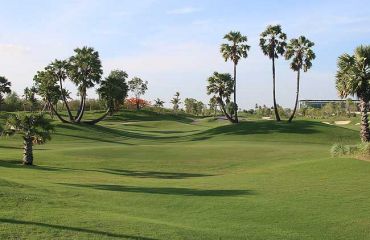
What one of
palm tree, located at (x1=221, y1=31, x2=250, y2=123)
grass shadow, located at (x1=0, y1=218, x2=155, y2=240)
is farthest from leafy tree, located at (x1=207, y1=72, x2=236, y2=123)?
grass shadow, located at (x1=0, y1=218, x2=155, y2=240)

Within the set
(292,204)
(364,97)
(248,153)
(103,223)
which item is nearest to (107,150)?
(248,153)

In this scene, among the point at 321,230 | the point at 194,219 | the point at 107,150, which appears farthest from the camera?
the point at 107,150

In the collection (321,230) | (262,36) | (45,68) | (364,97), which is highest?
(262,36)

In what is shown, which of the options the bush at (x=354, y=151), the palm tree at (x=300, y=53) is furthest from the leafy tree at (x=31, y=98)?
the bush at (x=354, y=151)

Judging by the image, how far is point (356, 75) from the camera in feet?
109

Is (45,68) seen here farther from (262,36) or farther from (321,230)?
(321,230)

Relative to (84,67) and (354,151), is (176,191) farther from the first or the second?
(84,67)

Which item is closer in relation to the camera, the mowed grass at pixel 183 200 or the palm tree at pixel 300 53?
the mowed grass at pixel 183 200

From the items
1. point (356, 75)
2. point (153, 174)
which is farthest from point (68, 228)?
point (356, 75)

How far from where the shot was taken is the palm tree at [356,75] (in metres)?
Answer: 33.1

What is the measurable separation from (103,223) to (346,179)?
14.0 meters

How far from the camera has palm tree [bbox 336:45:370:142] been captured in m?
33.1

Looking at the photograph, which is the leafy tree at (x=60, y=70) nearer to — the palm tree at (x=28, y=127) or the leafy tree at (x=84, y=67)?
→ the leafy tree at (x=84, y=67)

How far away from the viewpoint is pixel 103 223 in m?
12.9
